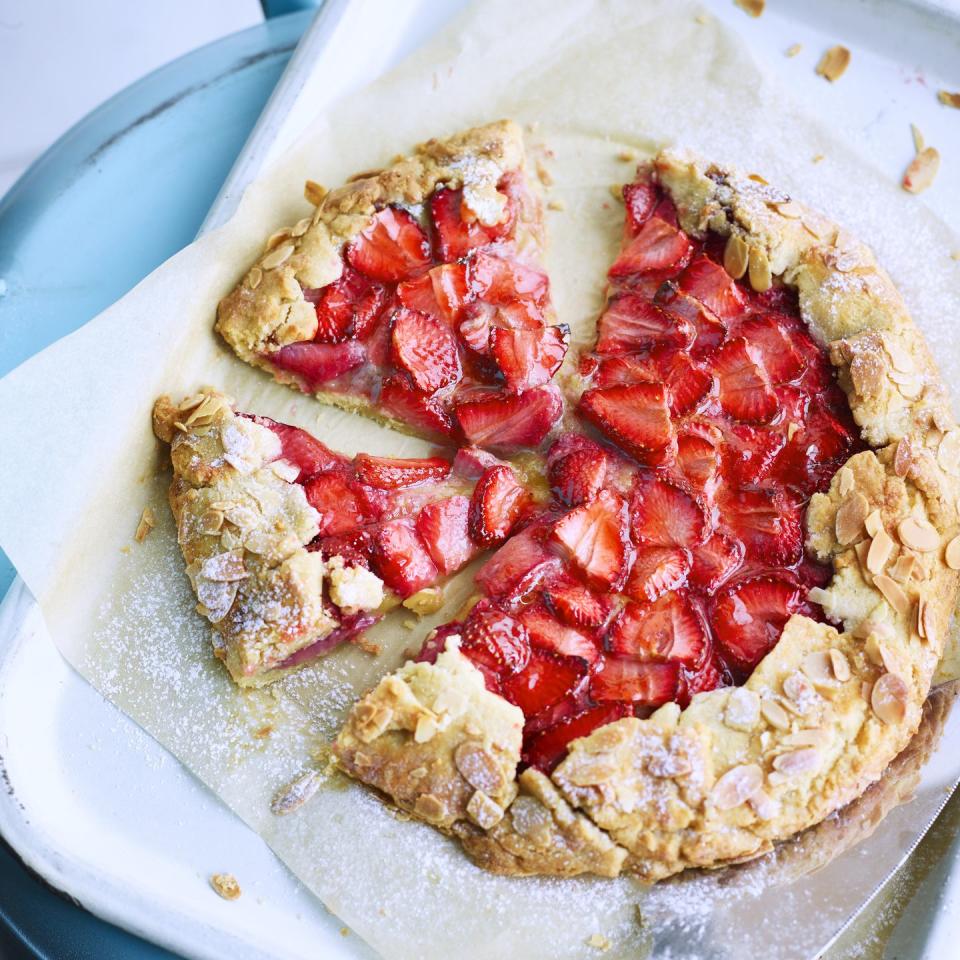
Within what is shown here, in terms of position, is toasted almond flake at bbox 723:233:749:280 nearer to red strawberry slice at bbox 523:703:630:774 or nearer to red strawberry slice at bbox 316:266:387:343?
red strawberry slice at bbox 316:266:387:343

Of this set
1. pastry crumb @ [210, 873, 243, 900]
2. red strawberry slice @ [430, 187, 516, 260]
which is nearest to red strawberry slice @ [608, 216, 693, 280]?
red strawberry slice @ [430, 187, 516, 260]

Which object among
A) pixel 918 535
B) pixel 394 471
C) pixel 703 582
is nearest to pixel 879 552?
pixel 918 535

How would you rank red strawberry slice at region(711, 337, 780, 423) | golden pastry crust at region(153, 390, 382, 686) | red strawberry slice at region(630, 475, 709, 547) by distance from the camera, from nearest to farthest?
1. golden pastry crust at region(153, 390, 382, 686)
2. red strawberry slice at region(630, 475, 709, 547)
3. red strawberry slice at region(711, 337, 780, 423)

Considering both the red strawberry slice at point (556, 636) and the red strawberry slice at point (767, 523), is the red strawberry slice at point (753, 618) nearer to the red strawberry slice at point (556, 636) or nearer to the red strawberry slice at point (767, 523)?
the red strawberry slice at point (767, 523)

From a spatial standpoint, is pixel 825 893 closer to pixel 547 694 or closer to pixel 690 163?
pixel 547 694

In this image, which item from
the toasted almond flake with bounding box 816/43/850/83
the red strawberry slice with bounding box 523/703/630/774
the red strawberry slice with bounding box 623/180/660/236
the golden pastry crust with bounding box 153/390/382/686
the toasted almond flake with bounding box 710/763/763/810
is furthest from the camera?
the toasted almond flake with bounding box 816/43/850/83

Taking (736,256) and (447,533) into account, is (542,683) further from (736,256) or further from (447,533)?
(736,256)

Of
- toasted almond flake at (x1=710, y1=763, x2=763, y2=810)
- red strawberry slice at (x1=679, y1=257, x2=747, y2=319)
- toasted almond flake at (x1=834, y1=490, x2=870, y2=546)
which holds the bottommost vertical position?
toasted almond flake at (x1=710, y1=763, x2=763, y2=810)

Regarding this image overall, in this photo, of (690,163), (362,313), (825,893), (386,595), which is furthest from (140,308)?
(825,893)
